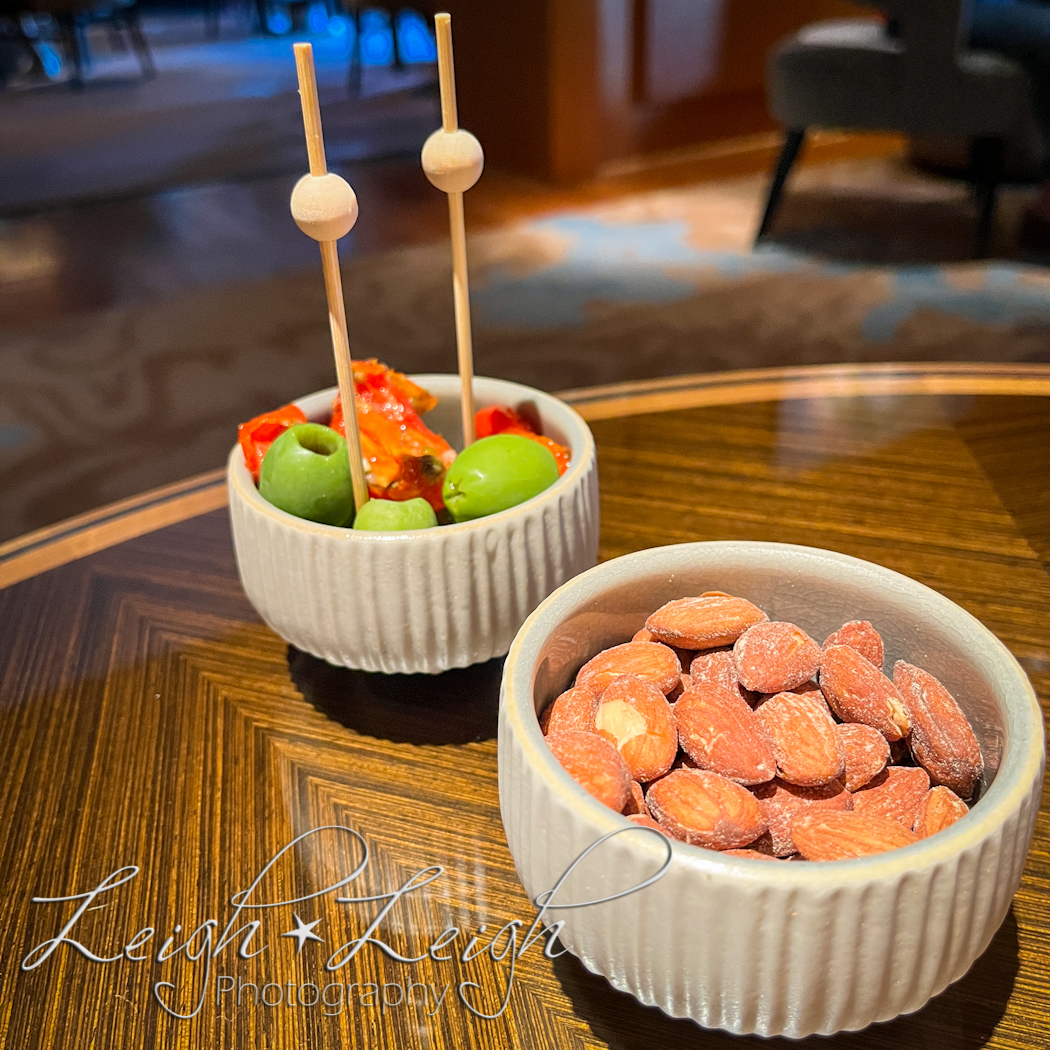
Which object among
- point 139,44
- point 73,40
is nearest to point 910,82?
point 73,40

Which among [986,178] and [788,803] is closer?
[788,803]

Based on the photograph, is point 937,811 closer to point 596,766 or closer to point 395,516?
point 596,766

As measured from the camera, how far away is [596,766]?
0.35 meters

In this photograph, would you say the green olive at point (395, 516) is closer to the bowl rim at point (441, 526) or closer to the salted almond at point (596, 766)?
the bowl rim at point (441, 526)

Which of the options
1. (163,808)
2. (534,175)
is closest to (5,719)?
(163,808)

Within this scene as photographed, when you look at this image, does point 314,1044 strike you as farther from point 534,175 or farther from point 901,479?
point 534,175

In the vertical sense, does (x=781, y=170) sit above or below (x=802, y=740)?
below

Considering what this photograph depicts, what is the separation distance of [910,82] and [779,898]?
2177 millimetres

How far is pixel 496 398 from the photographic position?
608 millimetres

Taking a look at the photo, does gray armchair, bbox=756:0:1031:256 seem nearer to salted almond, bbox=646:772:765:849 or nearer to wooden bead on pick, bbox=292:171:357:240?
wooden bead on pick, bbox=292:171:357:240

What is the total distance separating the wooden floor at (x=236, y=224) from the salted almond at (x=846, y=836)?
2.28m

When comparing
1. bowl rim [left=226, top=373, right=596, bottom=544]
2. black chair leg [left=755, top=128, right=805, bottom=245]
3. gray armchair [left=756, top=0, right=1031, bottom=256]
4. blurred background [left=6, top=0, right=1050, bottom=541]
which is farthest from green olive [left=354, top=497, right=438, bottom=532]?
black chair leg [left=755, top=128, right=805, bottom=245]

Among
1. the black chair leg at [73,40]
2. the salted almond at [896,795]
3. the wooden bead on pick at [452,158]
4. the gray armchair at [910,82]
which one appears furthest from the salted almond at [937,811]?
the black chair leg at [73,40]

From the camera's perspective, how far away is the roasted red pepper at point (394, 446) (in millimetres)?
529
